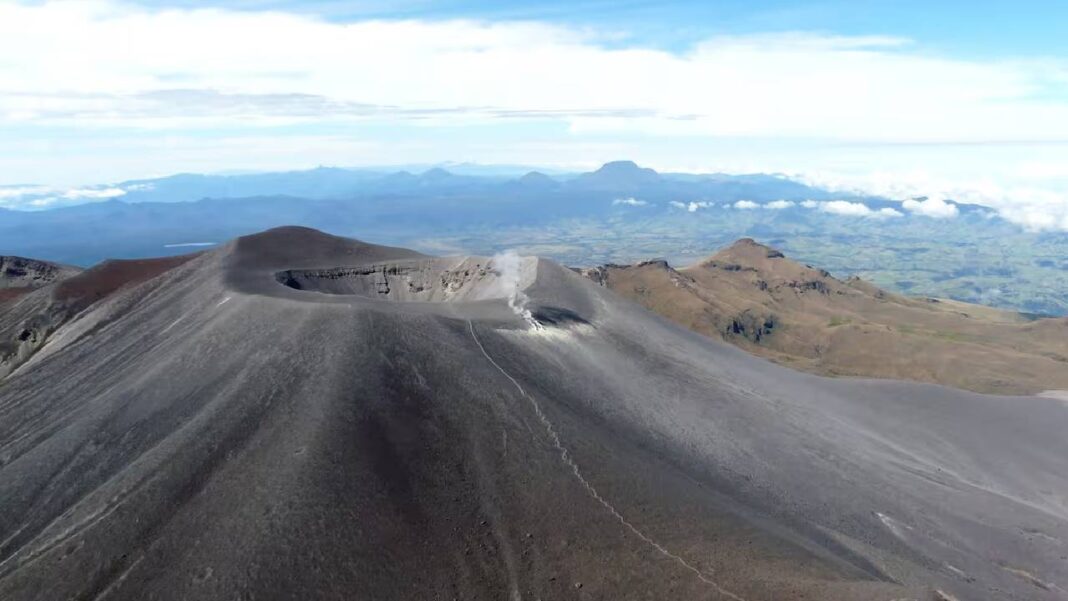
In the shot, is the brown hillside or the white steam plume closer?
the white steam plume

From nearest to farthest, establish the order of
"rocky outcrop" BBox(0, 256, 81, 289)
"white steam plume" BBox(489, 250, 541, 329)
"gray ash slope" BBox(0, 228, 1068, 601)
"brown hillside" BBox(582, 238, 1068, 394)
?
"gray ash slope" BBox(0, 228, 1068, 601)
"white steam plume" BBox(489, 250, 541, 329)
"rocky outcrop" BBox(0, 256, 81, 289)
"brown hillside" BBox(582, 238, 1068, 394)

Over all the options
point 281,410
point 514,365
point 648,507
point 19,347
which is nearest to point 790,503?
point 648,507

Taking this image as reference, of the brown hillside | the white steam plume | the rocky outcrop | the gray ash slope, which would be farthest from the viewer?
the brown hillside

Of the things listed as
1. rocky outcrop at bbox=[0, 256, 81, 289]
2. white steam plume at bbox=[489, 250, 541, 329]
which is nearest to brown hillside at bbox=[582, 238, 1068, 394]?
white steam plume at bbox=[489, 250, 541, 329]

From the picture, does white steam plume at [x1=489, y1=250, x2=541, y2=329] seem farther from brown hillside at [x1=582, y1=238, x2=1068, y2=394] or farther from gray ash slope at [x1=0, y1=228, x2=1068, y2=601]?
brown hillside at [x1=582, y1=238, x2=1068, y2=394]

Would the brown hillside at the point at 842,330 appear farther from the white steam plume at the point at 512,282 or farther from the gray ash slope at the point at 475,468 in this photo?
the gray ash slope at the point at 475,468

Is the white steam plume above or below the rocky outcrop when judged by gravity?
below

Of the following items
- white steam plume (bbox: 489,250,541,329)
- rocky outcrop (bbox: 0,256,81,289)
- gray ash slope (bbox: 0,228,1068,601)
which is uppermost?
rocky outcrop (bbox: 0,256,81,289)

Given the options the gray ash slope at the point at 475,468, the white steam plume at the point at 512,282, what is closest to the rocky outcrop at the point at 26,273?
the gray ash slope at the point at 475,468
